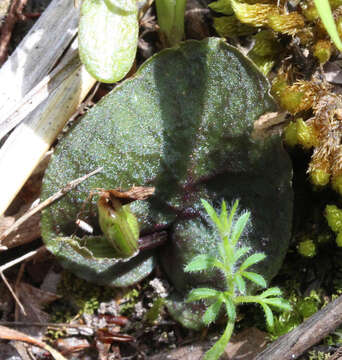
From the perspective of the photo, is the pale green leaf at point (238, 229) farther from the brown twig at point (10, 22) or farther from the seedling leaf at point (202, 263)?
the brown twig at point (10, 22)

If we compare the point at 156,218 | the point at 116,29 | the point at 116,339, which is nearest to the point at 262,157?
the point at 156,218

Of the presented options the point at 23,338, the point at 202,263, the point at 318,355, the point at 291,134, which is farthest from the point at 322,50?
the point at 23,338

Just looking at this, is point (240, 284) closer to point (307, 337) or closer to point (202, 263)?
point (202, 263)

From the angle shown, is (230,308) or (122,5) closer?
(230,308)

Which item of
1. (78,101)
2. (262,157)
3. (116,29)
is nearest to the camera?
(116,29)

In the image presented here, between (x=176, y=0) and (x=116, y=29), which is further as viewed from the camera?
(x=176, y=0)

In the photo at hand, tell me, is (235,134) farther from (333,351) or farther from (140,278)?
(333,351)

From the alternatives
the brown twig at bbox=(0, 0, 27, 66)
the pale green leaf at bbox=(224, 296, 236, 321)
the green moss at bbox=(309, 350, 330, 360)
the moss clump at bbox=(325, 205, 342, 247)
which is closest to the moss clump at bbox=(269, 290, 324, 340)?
the green moss at bbox=(309, 350, 330, 360)
